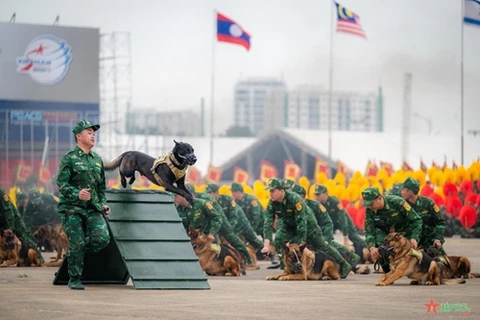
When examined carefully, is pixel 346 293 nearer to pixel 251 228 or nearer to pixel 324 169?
pixel 251 228

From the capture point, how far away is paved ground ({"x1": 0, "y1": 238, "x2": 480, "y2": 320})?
13148 millimetres

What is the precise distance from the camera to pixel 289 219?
1967cm

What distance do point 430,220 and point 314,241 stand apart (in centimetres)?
202

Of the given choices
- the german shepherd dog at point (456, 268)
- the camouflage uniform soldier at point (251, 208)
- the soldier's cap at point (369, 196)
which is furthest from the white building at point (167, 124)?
the soldier's cap at point (369, 196)

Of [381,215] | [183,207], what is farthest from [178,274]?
[183,207]

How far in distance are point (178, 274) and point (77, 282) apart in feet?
4.16

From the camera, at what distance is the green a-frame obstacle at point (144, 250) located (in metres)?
16.1

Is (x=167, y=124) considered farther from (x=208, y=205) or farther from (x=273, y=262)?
(x=208, y=205)

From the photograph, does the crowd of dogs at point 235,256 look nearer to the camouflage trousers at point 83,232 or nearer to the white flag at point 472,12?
the camouflage trousers at point 83,232

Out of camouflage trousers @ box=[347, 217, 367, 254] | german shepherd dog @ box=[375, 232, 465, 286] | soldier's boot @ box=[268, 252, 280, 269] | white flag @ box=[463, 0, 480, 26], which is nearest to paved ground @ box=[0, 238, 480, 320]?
german shepherd dog @ box=[375, 232, 465, 286]

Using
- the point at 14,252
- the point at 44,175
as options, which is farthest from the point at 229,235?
the point at 44,175

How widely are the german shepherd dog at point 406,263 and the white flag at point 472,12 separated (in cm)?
3500

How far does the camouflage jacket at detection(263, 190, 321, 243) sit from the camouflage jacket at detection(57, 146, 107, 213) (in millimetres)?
4384

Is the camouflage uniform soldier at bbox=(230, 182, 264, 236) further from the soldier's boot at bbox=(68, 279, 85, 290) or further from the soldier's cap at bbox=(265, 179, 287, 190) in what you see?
the soldier's boot at bbox=(68, 279, 85, 290)
